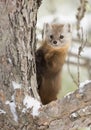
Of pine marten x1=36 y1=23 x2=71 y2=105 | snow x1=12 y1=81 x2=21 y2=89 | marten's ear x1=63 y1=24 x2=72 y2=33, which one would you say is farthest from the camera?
marten's ear x1=63 y1=24 x2=72 y2=33

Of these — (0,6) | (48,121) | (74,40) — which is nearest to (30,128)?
(48,121)

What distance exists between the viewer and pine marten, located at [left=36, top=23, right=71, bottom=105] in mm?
3983

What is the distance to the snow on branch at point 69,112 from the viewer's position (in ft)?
8.54

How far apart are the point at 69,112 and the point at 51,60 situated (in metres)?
1.46

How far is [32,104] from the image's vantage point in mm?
2764

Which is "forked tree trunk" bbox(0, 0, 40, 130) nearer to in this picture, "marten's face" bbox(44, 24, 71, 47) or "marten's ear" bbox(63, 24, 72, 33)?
"marten's face" bbox(44, 24, 71, 47)

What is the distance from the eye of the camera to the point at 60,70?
4.12m

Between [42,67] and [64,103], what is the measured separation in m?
1.37

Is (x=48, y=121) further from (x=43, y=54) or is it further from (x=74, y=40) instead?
(x=74, y=40)

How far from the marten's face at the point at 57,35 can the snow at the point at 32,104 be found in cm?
131

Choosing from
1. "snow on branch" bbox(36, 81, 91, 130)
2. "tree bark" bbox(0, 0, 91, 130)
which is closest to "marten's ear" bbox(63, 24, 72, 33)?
"tree bark" bbox(0, 0, 91, 130)

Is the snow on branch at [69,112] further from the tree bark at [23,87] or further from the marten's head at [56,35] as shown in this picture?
the marten's head at [56,35]

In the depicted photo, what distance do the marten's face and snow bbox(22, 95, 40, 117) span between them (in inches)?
51.5

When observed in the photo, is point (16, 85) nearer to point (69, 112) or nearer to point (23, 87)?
point (23, 87)
